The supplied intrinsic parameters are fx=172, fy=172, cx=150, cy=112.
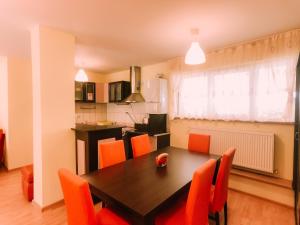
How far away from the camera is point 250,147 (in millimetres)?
2703

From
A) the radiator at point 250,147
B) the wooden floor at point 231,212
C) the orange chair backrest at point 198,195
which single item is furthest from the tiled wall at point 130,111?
A: the orange chair backrest at point 198,195

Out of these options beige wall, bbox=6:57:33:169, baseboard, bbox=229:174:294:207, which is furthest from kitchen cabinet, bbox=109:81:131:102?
baseboard, bbox=229:174:294:207

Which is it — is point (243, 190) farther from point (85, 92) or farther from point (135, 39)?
point (85, 92)

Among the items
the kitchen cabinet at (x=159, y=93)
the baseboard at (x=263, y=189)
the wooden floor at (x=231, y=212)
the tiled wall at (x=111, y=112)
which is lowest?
the wooden floor at (x=231, y=212)

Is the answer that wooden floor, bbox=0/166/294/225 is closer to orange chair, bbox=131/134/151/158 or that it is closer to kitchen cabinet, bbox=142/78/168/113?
orange chair, bbox=131/134/151/158

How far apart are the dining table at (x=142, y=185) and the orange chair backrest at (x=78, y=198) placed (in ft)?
0.60

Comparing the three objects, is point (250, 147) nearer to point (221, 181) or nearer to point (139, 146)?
point (221, 181)

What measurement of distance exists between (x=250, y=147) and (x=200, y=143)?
0.80 m

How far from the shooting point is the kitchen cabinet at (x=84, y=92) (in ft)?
15.1

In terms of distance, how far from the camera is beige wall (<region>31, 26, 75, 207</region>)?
2281 mm

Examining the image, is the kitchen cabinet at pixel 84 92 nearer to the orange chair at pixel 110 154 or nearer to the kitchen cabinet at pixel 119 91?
the kitchen cabinet at pixel 119 91

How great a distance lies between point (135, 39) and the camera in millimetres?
2721

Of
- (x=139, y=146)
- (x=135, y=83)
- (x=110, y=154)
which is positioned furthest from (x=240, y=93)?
(x=135, y=83)

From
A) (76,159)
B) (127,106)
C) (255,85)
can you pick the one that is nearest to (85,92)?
(127,106)
